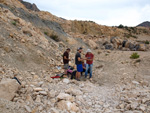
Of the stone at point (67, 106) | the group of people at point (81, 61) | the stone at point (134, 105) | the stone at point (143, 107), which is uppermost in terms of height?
the group of people at point (81, 61)

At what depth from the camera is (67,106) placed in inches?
110

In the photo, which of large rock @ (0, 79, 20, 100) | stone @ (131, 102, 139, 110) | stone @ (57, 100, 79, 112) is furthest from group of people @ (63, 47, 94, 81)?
large rock @ (0, 79, 20, 100)

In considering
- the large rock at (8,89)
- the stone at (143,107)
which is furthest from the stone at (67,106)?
the stone at (143,107)

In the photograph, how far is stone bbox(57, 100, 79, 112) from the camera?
277 centimetres

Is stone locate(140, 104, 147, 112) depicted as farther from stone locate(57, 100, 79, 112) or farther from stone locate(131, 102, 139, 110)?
stone locate(57, 100, 79, 112)

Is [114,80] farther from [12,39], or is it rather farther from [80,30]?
[80,30]

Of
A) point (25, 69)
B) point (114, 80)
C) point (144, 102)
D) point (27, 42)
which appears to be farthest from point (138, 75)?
point (27, 42)

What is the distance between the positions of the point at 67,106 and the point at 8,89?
1.46 m

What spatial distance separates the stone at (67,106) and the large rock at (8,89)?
3.74ft

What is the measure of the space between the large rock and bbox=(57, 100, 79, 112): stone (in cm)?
114

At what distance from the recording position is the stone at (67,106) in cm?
277

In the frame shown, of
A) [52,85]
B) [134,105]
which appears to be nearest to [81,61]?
[52,85]

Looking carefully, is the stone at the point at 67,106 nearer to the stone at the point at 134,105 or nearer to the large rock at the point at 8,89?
the large rock at the point at 8,89

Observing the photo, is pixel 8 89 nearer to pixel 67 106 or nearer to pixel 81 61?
pixel 67 106
